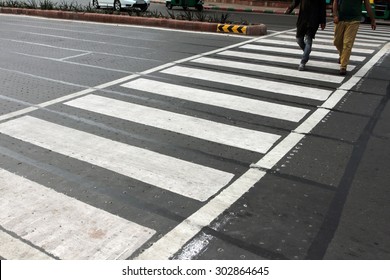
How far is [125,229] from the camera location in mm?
3707

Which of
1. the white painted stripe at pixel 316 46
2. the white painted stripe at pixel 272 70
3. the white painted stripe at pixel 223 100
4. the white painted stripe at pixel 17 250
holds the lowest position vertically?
the white painted stripe at pixel 17 250

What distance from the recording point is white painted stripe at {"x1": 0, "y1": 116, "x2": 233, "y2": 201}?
4.49 metres

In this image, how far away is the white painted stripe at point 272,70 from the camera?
8.80 meters

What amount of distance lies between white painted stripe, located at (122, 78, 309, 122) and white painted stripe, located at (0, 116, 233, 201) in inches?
86.1

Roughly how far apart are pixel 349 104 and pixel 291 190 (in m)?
3.38

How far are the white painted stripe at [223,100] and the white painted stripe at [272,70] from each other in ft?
6.93

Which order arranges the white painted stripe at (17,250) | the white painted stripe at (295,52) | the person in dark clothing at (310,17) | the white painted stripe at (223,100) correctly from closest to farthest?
the white painted stripe at (17,250)
the white painted stripe at (223,100)
the person in dark clothing at (310,17)
the white painted stripe at (295,52)

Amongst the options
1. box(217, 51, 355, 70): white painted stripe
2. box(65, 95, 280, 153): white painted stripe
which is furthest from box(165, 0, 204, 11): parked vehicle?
box(65, 95, 280, 153): white painted stripe

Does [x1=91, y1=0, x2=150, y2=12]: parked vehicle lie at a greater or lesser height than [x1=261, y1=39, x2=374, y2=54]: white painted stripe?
greater

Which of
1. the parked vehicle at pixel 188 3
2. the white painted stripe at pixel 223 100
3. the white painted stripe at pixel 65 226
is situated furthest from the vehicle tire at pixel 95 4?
the white painted stripe at pixel 65 226

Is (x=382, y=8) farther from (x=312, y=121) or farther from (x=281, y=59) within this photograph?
(x=312, y=121)

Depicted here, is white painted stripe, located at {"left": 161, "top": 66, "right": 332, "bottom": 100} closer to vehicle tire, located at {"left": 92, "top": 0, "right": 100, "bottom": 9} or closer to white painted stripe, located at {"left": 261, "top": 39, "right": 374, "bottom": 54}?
white painted stripe, located at {"left": 261, "top": 39, "right": 374, "bottom": 54}

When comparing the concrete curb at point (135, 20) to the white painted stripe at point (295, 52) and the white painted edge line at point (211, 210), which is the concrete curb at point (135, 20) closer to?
the white painted stripe at point (295, 52)
